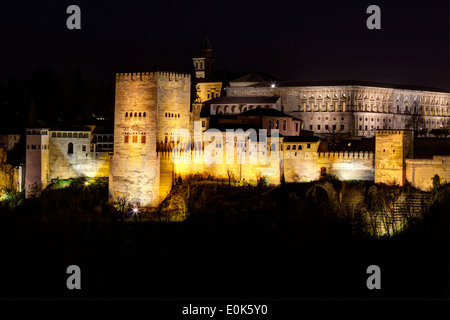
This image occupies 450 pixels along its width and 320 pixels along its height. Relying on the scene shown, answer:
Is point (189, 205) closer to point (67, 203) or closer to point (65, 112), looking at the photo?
point (67, 203)

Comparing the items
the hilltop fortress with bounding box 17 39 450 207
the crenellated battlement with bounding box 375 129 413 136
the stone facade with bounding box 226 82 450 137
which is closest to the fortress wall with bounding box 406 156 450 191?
the hilltop fortress with bounding box 17 39 450 207

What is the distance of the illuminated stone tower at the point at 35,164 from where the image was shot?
4609 cm

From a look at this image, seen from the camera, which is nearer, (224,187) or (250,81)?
(224,187)

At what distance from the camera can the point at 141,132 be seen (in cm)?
4278

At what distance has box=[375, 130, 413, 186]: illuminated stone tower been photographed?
1671 inches

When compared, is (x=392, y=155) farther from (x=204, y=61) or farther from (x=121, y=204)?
(x=204, y=61)

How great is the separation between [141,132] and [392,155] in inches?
611

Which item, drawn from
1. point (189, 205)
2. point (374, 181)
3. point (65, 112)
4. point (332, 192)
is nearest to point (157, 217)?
point (189, 205)

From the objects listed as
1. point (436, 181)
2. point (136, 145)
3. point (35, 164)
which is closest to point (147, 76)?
point (136, 145)

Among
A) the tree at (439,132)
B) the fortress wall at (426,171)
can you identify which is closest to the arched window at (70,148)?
the fortress wall at (426,171)

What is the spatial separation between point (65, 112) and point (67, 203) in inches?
957

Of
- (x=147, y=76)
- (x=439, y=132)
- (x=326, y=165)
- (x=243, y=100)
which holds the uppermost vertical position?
(x=243, y=100)

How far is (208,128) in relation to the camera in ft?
154
